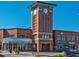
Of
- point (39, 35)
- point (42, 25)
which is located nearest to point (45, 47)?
point (39, 35)

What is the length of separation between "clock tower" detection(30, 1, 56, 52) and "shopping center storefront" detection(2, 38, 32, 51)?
0.14 metres

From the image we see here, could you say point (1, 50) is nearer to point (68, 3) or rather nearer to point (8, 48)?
point (8, 48)

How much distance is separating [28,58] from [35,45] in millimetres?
313

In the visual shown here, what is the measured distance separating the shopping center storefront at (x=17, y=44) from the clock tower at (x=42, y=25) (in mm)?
143

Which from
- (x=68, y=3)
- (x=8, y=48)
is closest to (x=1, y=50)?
(x=8, y=48)

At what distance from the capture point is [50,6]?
2447 centimetres

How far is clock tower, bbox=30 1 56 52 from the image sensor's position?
24.5 metres

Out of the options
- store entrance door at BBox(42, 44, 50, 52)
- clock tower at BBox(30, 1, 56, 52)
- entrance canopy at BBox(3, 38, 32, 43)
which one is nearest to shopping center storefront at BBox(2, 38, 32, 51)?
entrance canopy at BBox(3, 38, 32, 43)

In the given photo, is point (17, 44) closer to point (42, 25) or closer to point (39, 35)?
point (39, 35)

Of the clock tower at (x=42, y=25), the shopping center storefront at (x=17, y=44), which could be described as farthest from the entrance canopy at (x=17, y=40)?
the clock tower at (x=42, y=25)

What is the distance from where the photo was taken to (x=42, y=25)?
24547 mm

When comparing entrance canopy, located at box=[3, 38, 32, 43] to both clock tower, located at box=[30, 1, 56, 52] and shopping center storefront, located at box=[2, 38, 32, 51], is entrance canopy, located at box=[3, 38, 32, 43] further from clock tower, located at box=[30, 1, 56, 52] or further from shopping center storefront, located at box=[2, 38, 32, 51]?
clock tower, located at box=[30, 1, 56, 52]

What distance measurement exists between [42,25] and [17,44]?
63 cm

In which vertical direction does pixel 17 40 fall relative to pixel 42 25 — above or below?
below
